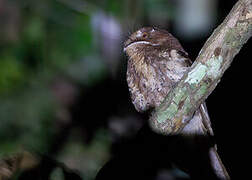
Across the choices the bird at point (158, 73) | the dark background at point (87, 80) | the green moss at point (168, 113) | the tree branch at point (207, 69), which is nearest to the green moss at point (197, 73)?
the tree branch at point (207, 69)

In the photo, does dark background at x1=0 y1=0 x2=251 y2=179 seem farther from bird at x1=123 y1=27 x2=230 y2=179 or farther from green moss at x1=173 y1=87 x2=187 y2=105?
green moss at x1=173 y1=87 x2=187 y2=105

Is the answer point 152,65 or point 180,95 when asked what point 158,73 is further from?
point 180,95

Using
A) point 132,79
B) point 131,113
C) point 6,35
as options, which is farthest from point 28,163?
point 6,35

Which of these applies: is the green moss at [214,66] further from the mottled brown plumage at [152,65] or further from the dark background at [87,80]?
the dark background at [87,80]

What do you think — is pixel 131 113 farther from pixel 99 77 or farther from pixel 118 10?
pixel 118 10

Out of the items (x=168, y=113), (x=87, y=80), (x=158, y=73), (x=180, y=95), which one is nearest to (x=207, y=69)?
(x=180, y=95)
